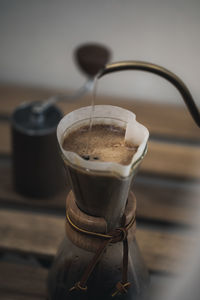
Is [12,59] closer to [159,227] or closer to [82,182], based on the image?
[159,227]

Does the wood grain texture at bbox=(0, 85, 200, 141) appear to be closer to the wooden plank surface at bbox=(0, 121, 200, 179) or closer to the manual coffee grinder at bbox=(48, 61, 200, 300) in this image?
the wooden plank surface at bbox=(0, 121, 200, 179)

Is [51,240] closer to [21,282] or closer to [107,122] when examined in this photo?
[21,282]

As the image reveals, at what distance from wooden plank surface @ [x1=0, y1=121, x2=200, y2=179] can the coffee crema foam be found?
462mm

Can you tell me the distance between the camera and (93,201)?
0.48m

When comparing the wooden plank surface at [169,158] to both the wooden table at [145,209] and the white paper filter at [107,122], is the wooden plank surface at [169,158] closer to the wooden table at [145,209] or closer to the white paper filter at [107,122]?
the wooden table at [145,209]

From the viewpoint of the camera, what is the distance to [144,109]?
3.70 feet

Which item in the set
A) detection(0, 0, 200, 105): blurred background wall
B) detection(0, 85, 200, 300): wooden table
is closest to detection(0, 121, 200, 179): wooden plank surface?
detection(0, 85, 200, 300): wooden table

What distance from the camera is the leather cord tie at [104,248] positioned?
0.50 m

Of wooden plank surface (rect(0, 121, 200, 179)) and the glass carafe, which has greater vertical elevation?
the glass carafe

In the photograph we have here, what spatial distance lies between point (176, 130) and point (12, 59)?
520mm

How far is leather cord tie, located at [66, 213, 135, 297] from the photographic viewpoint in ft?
1.65

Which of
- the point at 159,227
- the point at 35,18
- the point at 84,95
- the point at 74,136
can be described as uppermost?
the point at 74,136

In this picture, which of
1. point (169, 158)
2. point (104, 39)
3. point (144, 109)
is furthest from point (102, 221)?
point (104, 39)

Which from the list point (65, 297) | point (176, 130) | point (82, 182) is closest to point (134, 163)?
point (82, 182)
